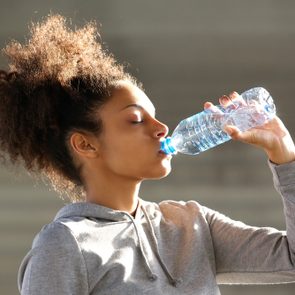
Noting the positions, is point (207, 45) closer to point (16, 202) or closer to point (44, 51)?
point (16, 202)

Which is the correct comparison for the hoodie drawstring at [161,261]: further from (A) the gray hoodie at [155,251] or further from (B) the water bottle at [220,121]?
(B) the water bottle at [220,121]

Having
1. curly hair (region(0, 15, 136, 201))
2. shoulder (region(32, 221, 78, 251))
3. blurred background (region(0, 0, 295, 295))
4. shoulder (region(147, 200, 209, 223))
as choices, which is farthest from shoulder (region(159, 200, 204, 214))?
blurred background (region(0, 0, 295, 295))

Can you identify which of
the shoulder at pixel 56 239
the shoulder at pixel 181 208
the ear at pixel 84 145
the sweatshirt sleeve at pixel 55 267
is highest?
the ear at pixel 84 145

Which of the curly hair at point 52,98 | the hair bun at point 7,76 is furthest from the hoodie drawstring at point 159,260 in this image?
the hair bun at point 7,76

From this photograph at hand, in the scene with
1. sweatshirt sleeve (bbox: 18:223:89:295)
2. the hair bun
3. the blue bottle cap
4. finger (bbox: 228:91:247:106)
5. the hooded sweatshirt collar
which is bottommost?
sweatshirt sleeve (bbox: 18:223:89:295)

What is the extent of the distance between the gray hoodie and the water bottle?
0.21 metres

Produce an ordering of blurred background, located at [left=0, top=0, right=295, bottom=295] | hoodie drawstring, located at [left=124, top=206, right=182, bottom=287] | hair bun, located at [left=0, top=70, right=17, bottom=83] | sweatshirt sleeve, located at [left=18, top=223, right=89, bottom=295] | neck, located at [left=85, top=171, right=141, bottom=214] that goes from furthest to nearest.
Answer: blurred background, located at [left=0, top=0, right=295, bottom=295] → hair bun, located at [left=0, top=70, right=17, bottom=83] → neck, located at [left=85, top=171, right=141, bottom=214] → hoodie drawstring, located at [left=124, top=206, right=182, bottom=287] → sweatshirt sleeve, located at [left=18, top=223, right=89, bottom=295]

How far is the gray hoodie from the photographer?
214cm

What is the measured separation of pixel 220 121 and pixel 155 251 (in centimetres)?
49

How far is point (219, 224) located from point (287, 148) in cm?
29

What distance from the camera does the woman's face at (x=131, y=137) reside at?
2.30 meters

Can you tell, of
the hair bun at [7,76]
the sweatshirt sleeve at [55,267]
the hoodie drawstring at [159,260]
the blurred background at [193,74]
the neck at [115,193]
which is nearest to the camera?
the sweatshirt sleeve at [55,267]

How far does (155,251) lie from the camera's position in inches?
91.1

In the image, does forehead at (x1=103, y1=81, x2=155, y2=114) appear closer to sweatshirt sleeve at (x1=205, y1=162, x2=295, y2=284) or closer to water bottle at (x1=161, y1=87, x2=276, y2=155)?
water bottle at (x1=161, y1=87, x2=276, y2=155)
